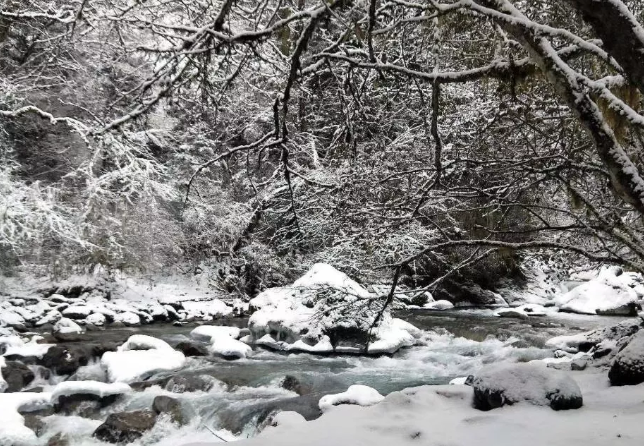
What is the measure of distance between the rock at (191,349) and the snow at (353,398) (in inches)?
152

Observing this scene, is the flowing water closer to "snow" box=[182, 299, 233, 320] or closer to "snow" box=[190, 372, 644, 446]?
"snow" box=[182, 299, 233, 320]

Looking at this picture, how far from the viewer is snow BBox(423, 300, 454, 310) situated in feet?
50.2

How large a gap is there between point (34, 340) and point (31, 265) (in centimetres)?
438

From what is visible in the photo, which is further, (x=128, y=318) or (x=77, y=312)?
(x=128, y=318)

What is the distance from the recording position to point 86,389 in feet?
22.5

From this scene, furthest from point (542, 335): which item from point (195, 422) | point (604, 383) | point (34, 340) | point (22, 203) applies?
point (22, 203)

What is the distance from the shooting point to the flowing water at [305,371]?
21.1ft

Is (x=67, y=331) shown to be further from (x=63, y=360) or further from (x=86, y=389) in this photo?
(x=86, y=389)

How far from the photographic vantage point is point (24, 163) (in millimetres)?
13203

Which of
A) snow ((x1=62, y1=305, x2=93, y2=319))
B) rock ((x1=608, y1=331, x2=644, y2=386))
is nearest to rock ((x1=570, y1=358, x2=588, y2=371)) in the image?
rock ((x1=608, y1=331, x2=644, y2=386))

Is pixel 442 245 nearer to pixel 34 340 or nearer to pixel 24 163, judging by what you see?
pixel 34 340

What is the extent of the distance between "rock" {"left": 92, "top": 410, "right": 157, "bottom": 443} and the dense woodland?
330 centimetres

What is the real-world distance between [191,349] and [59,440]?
370cm

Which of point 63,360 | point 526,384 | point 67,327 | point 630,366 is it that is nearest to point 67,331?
point 67,327
